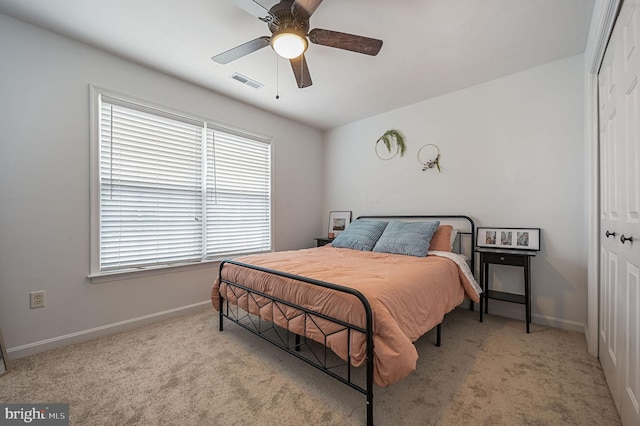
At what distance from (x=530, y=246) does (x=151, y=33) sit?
3.98 m

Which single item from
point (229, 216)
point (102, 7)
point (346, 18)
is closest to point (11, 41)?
point (102, 7)

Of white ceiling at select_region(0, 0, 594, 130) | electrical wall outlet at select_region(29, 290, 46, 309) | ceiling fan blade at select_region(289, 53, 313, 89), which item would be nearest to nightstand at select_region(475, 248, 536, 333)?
white ceiling at select_region(0, 0, 594, 130)

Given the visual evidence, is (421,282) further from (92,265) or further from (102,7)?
(102,7)

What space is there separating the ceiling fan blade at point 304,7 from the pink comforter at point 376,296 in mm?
1682

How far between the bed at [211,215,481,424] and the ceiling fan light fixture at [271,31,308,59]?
154 cm

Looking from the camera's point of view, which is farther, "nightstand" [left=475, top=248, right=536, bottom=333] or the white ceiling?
"nightstand" [left=475, top=248, right=536, bottom=333]

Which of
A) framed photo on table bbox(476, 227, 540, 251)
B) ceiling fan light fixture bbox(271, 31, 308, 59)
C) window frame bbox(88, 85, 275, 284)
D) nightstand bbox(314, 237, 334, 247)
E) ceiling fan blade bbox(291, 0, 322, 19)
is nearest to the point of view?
ceiling fan blade bbox(291, 0, 322, 19)

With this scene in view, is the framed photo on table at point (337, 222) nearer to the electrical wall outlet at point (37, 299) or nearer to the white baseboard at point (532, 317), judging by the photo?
the white baseboard at point (532, 317)

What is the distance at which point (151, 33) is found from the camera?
2.25 metres

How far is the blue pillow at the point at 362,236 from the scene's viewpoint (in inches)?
128

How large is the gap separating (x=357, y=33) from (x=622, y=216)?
215 cm

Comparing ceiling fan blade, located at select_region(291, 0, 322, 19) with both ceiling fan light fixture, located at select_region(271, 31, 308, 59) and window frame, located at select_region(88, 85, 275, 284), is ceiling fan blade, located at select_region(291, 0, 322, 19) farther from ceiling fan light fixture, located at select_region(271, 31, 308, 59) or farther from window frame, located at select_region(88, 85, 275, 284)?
window frame, located at select_region(88, 85, 275, 284)

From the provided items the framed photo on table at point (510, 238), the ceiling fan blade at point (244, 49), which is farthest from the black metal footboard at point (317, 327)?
the framed photo on table at point (510, 238)

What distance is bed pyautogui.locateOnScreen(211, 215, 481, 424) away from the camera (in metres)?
1.39
